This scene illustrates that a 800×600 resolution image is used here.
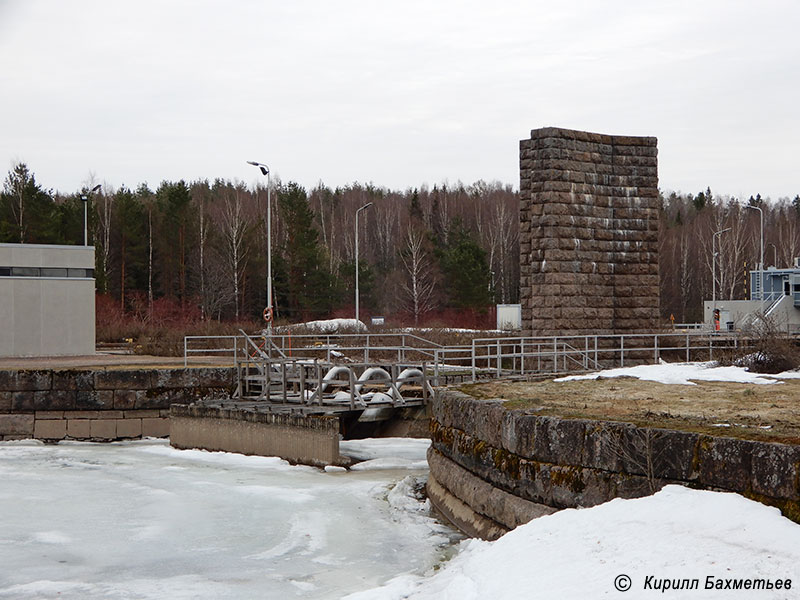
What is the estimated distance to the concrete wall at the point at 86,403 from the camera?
22.9 m

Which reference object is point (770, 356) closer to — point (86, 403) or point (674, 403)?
point (674, 403)

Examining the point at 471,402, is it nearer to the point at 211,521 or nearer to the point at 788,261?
the point at 211,521

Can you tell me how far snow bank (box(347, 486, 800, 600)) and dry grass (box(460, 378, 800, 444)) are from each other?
95 centimetres

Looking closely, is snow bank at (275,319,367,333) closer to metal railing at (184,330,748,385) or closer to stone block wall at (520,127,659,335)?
metal railing at (184,330,748,385)

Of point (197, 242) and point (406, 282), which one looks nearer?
point (197, 242)

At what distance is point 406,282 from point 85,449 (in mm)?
53568

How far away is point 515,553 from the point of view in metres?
8.13

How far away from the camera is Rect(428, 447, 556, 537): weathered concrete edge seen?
10.0 metres

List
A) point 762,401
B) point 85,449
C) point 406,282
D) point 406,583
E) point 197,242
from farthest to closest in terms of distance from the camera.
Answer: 1. point 406,282
2. point 197,242
3. point 85,449
4. point 762,401
5. point 406,583

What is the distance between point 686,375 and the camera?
18.8 metres

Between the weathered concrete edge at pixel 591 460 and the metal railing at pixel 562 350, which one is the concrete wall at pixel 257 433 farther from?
the weathered concrete edge at pixel 591 460

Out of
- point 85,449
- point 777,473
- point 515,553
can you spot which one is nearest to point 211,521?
point 515,553

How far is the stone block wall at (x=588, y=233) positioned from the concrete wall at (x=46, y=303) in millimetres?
14054

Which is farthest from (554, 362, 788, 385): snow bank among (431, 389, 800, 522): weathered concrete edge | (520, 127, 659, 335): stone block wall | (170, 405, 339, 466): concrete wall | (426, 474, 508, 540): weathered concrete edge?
(431, 389, 800, 522): weathered concrete edge
